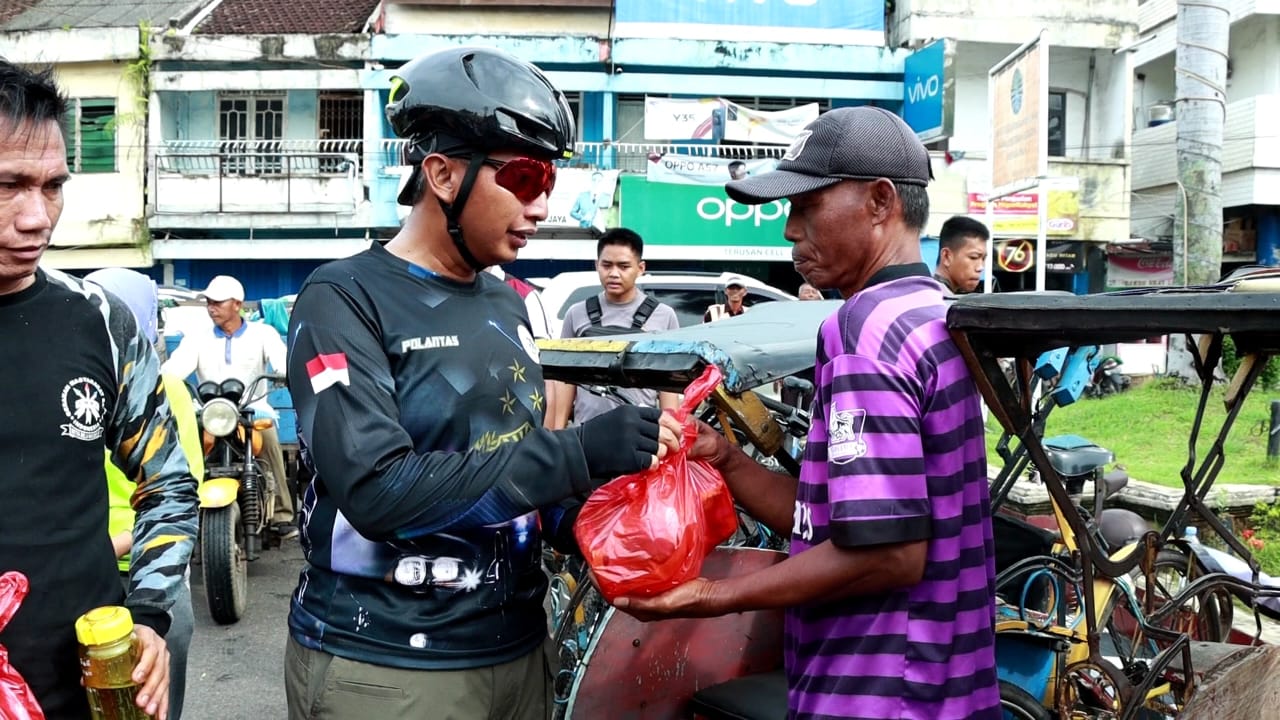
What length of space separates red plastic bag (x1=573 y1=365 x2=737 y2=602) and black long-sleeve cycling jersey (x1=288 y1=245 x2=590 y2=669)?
0.15m

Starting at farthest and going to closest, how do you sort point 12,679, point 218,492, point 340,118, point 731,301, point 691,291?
point 340,118
point 691,291
point 731,301
point 218,492
point 12,679

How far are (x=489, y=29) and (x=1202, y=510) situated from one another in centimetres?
2057

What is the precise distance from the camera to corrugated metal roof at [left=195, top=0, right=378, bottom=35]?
2169 cm

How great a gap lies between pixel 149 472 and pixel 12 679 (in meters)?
0.57

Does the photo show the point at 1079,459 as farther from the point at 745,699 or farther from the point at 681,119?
the point at 681,119

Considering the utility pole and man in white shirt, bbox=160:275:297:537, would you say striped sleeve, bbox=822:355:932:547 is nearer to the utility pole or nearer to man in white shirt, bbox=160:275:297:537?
man in white shirt, bbox=160:275:297:537

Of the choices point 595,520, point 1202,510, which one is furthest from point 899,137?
point 1202,510

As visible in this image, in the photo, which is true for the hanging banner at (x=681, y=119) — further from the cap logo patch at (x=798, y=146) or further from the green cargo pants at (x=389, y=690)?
the green cargo pants at (x=389, y=690)

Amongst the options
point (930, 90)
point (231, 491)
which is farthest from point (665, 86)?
point (231, 491)

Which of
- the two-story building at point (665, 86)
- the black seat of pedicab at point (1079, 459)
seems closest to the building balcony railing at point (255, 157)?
the two-story building at point (665, 86)

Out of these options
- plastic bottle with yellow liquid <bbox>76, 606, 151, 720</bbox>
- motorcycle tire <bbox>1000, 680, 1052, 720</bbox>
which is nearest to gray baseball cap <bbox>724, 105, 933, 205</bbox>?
plastic bottle with yellow liquid <bbox>76, 606, 151, 720</bbox>

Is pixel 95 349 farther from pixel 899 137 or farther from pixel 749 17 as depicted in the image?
pixel 749 17

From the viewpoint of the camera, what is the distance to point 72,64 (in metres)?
20.8

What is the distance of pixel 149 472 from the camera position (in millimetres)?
2070
